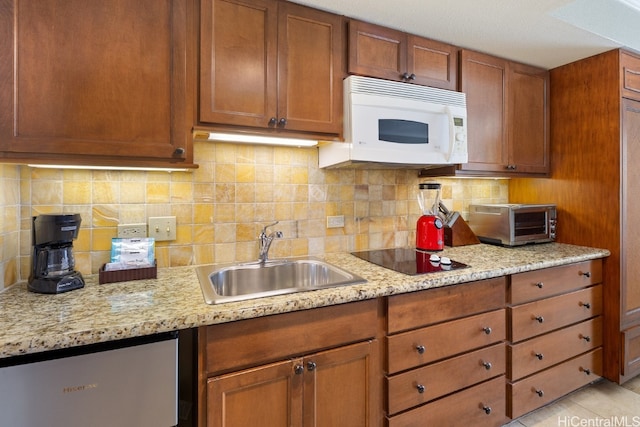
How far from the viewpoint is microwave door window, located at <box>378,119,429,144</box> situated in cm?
156

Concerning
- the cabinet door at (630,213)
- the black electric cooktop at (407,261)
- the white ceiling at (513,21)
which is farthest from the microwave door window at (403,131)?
the cabinet door at (630,213)

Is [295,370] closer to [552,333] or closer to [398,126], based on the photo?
[398,126]

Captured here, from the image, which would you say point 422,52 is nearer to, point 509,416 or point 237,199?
point 237,199

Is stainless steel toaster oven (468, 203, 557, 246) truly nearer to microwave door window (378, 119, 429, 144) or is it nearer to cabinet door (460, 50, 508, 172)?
cabinet door (460, 50, 508, 172)

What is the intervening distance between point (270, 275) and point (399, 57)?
4.43 feet

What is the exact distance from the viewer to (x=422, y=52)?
5.73 ft

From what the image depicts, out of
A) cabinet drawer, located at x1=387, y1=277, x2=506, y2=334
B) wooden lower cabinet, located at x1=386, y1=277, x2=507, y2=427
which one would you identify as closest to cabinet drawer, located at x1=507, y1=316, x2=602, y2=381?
wooden lower cabinet, located at x1=386, y1=277, x2=507, y2=427

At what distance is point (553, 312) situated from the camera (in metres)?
1.75

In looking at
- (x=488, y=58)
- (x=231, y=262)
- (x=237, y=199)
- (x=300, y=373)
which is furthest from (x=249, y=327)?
(x=488, y=58)

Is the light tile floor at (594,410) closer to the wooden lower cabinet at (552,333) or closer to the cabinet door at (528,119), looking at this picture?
the wooden lower cabinet at (552,333)

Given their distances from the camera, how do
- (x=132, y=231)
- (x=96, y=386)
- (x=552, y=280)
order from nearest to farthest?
1. (x=96, y=386)
2. (x=132, y=231)
3. (x=552, y=280)

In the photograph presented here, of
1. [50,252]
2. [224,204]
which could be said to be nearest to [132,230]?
[50,252]

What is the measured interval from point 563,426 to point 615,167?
1.52 m

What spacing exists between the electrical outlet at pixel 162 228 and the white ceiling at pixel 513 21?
1191 mm
